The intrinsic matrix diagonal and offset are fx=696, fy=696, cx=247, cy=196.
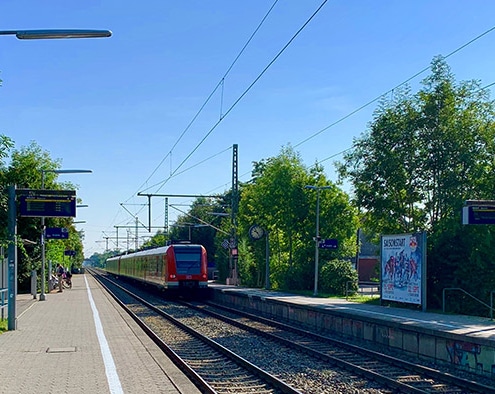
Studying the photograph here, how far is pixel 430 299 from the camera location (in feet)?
87.9

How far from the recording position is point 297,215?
139 feet

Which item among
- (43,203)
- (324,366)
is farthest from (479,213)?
(43,203)

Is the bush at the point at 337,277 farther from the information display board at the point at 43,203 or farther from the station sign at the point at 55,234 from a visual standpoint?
the information display board at the point at 43,203

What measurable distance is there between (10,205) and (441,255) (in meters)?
Answer: 16.0

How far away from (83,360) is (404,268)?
1445cm

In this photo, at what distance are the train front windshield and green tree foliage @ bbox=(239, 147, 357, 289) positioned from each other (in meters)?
7.21

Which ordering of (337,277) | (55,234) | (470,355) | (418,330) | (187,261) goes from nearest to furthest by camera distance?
(470,355), (418,330), (55,234), (187,261), (337,277)

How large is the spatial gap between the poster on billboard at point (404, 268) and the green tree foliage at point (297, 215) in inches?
583

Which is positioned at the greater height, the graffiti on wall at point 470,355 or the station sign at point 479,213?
the station sign at point 479,213

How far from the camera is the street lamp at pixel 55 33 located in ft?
35.1

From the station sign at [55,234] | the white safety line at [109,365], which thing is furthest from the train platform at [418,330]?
the station sign at [55,234]

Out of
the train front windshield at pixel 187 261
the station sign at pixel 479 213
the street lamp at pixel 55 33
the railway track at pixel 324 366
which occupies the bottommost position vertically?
the railway track at pixel 324 366

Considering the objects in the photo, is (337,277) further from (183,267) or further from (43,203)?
(43,203)

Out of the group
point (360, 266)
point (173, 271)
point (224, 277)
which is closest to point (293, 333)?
point (173, 271)
